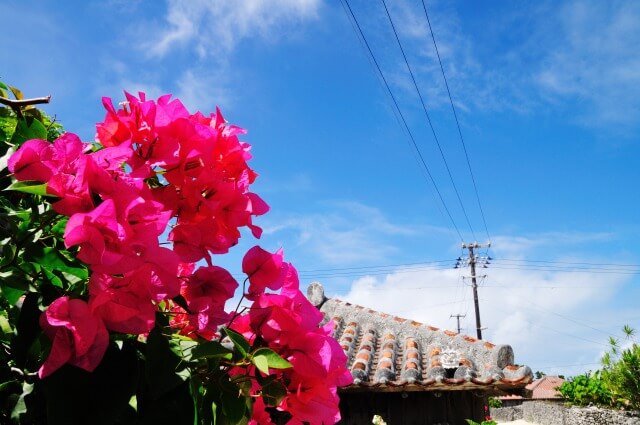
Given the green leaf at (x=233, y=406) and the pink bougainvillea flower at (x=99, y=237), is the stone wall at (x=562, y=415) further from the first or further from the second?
the pink bougainvillea flower at (x=99, y=237)

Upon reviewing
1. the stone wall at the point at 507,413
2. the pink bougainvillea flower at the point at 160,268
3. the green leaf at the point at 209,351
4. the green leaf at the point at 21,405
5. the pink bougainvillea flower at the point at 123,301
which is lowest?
the green leaf at the point at 21,405

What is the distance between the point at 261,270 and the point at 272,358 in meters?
0.15

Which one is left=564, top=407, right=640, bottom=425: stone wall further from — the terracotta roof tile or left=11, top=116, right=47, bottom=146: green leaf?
left=11, top=116, right=47, bottom=146: green leaf

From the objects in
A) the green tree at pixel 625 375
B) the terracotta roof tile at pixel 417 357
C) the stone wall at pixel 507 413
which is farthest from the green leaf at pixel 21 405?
the stone wall at pixel 507 413

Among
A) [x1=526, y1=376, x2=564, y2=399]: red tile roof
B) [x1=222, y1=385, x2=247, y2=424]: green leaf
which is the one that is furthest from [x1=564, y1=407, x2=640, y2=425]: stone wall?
[x1=222, y1=385, x2=247, y2=424]: green leaf

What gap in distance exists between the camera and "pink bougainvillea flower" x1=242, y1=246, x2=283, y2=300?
802mm

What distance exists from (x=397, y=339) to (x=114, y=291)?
8201 millimetres

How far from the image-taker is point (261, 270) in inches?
31.9

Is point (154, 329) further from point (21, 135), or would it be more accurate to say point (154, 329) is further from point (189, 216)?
point (21, 135)

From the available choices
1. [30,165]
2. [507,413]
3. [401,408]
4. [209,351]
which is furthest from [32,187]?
[507,413]

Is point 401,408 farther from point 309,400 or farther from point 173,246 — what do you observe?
point 173,246

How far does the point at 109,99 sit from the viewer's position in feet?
2.45

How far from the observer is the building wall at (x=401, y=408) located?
701 cm

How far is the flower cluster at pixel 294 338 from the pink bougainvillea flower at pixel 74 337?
0.23 m
